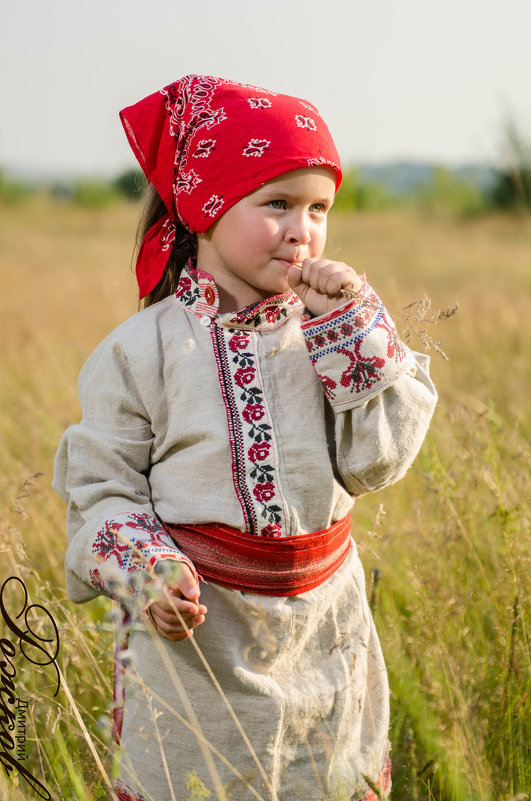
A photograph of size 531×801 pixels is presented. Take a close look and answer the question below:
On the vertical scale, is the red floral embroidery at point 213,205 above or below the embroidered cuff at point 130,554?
above

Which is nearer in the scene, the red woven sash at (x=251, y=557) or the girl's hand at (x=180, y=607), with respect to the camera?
the girl's hand at (x=180, y=607)

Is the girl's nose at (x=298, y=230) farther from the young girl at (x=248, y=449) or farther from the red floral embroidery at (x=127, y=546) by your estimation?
the red floral embroidery at (x=127, y=546)

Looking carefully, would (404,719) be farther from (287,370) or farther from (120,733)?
(287,370)

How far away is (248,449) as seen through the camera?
151cm

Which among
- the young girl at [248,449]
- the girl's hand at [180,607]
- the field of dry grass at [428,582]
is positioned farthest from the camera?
the field of dry grass at [428,582]

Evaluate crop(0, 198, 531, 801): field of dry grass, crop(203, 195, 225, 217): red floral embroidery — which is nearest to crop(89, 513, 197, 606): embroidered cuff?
crop(0, 198, 531, 801): field of dry grass

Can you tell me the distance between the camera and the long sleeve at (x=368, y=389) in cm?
142

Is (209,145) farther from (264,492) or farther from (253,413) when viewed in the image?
(264,492)

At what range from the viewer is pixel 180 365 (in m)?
1.55

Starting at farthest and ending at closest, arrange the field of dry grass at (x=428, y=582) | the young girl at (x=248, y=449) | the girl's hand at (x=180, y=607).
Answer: the field of dry grass at (x=428, y=582) → the young girl at (x=248, y=449) → the girl's hand at (x=180, y=607)

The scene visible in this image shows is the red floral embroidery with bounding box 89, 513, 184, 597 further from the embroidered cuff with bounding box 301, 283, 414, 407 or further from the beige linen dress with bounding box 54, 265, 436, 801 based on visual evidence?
the embroidered cuff with bounding box 301, 283, 414, 407

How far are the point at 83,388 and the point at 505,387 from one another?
340 centimetres

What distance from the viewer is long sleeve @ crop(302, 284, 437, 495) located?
4.67 feet

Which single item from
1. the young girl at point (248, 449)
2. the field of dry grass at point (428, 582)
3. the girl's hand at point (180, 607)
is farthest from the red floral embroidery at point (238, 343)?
the girl's hand at point (180, 607)
